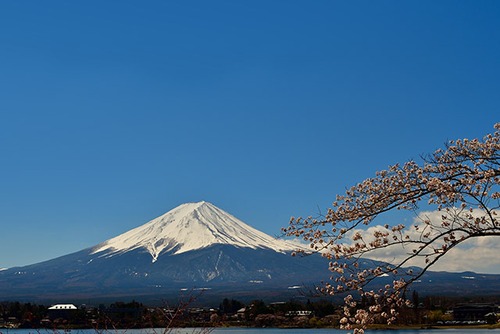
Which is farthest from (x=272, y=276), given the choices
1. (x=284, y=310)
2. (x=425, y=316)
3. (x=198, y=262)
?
(x=425, y=316)

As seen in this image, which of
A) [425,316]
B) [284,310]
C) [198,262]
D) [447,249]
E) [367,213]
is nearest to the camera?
[447,249]

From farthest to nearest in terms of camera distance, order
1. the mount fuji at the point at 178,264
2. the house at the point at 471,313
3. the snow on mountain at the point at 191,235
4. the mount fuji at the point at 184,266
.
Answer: the snow on mountain at the point at 191,235
the mount fuji at the point at 178,264
the mount fuji at the point at 184,266
the house at the point at 471,313

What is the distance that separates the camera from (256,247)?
7013 inches

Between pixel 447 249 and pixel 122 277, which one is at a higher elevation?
pixel 122 277

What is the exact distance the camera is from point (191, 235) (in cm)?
18612

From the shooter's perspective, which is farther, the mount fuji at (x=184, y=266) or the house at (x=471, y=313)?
the mount fuji at (x=184, y=266)

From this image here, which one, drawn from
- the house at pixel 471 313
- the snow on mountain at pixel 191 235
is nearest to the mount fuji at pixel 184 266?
the snow on mountain at pixel 191 235

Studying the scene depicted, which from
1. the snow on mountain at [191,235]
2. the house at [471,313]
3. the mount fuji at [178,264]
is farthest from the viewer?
the snow on mountain at [191,235]

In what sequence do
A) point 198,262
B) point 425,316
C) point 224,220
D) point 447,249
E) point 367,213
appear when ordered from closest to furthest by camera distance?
point 447,249 → point 367,213 → point 425,316 → point 198,262 → point 224,220

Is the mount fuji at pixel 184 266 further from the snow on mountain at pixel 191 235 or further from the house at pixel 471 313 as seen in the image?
the house at pixel 471 313

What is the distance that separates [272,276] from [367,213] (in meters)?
151

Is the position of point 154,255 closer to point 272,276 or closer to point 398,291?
point 272,276

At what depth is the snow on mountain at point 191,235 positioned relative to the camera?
18112 centimetres

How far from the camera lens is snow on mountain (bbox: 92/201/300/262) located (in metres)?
181
